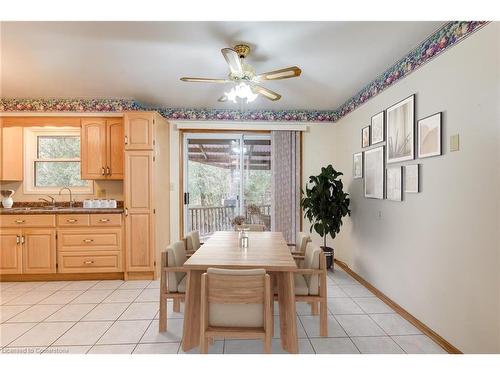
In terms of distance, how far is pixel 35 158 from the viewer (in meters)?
4.26

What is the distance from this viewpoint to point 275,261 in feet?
6.65

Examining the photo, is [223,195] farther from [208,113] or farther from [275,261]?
[275,261]

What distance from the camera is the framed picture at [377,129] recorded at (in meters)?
3.17

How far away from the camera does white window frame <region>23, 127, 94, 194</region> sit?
4211 mm

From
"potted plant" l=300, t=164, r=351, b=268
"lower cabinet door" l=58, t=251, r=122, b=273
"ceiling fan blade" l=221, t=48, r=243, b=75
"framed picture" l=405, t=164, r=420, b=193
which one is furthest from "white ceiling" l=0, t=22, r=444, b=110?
"lower cabinet door" l=58, t=251, r=122, b=273

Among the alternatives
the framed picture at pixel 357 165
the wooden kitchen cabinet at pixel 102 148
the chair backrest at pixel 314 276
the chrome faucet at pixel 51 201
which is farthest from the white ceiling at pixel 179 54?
the chair backrest at pixel 314 276

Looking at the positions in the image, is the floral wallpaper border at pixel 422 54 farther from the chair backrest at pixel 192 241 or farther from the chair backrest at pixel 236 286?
the chair backrest at pixel 192 241

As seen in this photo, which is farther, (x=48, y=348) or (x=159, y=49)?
(x=159, y=49)

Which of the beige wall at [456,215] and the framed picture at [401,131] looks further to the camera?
the framed picture at [401,131]

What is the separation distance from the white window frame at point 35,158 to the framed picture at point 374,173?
Answer: 161 inches

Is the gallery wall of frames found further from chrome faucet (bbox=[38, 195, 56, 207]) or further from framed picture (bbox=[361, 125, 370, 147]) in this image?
chrome faucet (bbox=[38, 195, 56, 207])

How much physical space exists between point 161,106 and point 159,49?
75.2 inches
